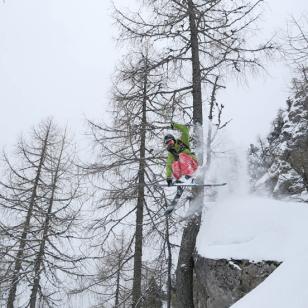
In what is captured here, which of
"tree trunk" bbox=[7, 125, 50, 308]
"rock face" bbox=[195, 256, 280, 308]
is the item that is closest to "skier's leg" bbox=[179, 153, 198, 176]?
"rock face" bbox=[195, 256, 280, 308]

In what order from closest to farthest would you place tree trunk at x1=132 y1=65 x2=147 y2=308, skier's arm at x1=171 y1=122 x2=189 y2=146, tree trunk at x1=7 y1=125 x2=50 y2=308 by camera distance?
skier's arm at x1=171 y1=122 x2=189 y2=146 < tree trunk at x1=132 y1=65 x2=147 y2=308 < tree trunk at x1=7 y1=125 x2=50 y2=308

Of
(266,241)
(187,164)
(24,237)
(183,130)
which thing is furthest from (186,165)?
(24,237)

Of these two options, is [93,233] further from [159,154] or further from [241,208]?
[241,208]

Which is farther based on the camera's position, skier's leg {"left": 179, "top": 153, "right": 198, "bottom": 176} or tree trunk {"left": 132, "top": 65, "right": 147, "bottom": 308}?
→ tree trunk {"left": 132, "top": 65, "right": 147, "bottom": 308}

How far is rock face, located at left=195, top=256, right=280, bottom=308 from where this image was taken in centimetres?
665

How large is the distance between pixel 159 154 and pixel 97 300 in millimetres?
6000

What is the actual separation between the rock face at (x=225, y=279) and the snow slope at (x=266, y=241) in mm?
145

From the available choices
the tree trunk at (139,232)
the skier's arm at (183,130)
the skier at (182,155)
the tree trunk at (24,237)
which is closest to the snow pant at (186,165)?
the skier at (182,155)

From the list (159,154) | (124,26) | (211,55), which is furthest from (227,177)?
(124,26)

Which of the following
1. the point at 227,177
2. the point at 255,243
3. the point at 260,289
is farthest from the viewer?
the point at 227,177

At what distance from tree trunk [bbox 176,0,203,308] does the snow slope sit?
308 millimetres

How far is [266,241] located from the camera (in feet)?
22.3

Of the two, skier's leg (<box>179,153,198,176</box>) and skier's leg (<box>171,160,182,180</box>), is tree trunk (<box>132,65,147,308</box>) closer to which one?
skier's leg (<box>171,160,182,180</box>)

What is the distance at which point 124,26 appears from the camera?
10086 millimetres
